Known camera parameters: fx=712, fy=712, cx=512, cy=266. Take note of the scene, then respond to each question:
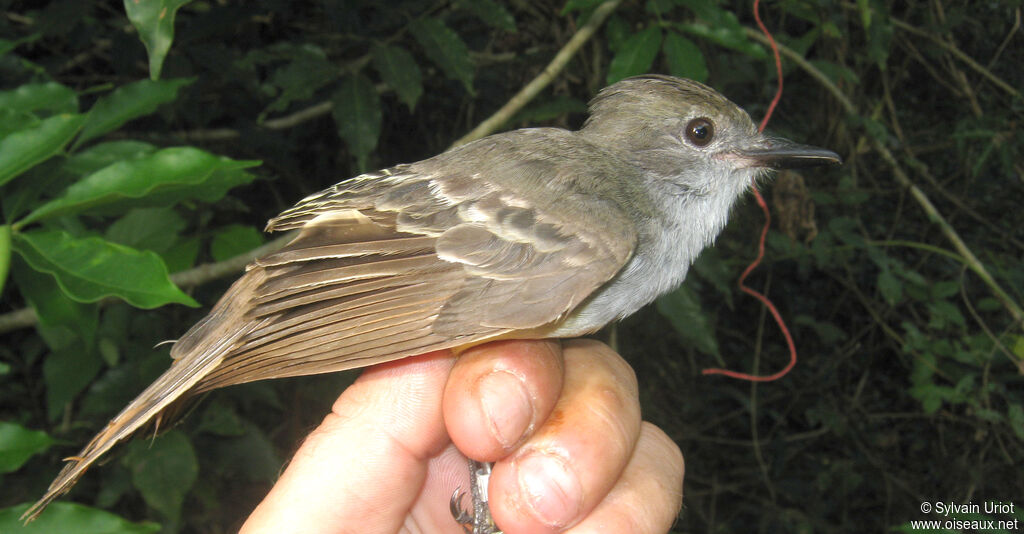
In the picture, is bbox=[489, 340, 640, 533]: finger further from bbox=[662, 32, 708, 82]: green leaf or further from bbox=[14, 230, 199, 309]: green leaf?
bbox=[662, 32, 708, 82]: green leaf

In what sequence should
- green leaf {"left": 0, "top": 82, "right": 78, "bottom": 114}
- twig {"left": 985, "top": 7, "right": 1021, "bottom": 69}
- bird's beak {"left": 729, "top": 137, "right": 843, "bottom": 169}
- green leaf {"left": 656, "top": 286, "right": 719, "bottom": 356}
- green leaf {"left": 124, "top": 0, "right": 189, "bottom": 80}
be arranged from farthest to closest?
twig {"left": 985, "top": 7, "right": 1021, "bottom": 69}
green leaf {"left": 656, "top": 286, "right": 719, "bottom": 356}
bird's beak {"left": 729, "top": 137, "right": 843, "bottom": 169}
green leaf {"left": 0, "top": 82, "right": 78, "bottom": 114}
green leaf {"left": 124, "top": 0, "right": 189, "bottom": 80}

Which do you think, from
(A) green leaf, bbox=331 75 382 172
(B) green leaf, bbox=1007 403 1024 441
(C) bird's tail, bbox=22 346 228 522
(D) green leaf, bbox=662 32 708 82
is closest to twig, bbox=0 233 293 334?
(A) green leaf, bbox=331 75 382 172

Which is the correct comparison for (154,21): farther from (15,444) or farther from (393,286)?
(15,444)

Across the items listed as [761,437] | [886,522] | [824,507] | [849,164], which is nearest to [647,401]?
[761,437]

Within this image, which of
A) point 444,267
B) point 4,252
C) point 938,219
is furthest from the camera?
point 938,219

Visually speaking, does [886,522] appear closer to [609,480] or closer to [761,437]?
[761,437]

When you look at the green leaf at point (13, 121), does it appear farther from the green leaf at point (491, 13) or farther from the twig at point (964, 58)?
the twig at point (964, 58)

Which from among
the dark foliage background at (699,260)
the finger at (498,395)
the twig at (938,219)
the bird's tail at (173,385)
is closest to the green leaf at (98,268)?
the dark foliage background at (699,260)

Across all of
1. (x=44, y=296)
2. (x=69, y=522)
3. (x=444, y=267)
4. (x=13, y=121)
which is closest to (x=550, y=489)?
(x=444, y=267)
